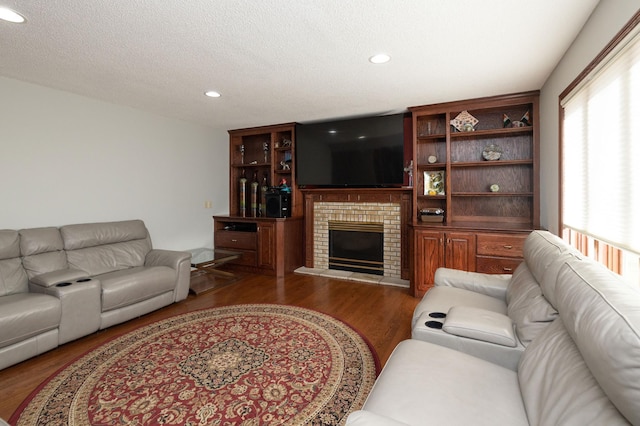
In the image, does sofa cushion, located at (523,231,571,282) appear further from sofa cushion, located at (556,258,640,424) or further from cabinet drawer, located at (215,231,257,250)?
cabinet drawer, located at (215,231,257,250)

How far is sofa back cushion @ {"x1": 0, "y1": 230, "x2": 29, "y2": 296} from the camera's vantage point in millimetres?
2668

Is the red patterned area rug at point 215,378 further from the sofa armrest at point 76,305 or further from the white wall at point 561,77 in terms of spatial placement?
the white wall at point 561,77

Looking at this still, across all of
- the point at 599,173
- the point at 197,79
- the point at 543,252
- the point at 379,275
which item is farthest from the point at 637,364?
the point at 379,275

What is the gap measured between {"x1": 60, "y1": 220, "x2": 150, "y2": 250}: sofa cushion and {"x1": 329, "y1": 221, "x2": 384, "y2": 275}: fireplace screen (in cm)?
267

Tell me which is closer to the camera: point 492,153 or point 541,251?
point 541,251

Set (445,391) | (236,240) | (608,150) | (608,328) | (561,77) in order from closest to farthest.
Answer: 1. (608,328)
2. (445,391)
3. (608,150)
4. (561,77)
5. (236,240)

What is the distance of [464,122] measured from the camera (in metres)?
3.86

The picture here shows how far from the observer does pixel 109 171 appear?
149 inches

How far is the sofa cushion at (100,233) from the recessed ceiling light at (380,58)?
3.31m

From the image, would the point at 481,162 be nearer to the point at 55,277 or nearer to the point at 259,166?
the point at 259,166

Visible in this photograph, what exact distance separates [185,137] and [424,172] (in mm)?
3499

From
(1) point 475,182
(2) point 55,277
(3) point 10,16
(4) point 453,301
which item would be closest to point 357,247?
(1) point 475,182

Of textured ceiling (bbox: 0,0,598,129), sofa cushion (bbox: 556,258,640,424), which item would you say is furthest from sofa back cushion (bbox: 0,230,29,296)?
sofa cushion (bbox: 556,258,640,424)

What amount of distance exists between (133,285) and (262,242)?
202cm
